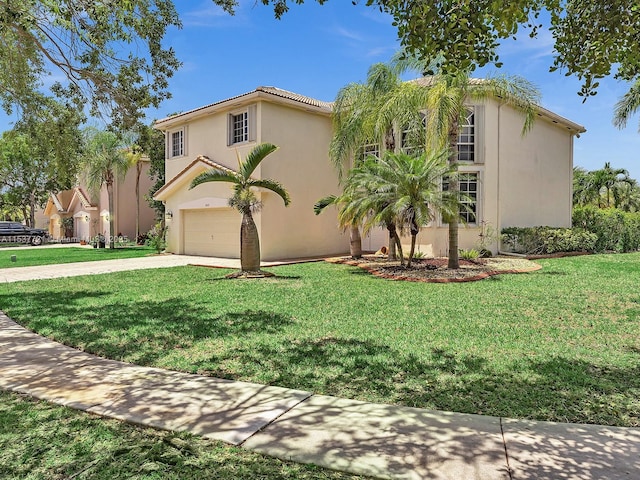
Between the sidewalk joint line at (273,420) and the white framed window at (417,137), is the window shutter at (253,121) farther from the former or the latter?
the sidewalk joint line at (273,420)

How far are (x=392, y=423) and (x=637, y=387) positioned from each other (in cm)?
306

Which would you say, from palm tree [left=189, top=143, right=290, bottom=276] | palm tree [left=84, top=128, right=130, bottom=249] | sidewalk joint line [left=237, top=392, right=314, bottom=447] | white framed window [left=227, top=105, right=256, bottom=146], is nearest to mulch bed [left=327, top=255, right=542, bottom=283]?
palm tree [left=189, top=143, right=290, bottom=276]

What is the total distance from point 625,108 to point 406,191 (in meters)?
16.3

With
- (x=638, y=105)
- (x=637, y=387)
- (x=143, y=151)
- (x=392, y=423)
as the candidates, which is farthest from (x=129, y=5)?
(x=638, y=105)

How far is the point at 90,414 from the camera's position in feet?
14.2

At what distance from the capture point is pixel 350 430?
3910 mm

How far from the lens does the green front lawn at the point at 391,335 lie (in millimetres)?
4859

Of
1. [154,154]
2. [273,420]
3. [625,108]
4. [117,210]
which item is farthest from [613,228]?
[117,210]

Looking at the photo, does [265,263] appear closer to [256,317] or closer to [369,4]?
[256,317]

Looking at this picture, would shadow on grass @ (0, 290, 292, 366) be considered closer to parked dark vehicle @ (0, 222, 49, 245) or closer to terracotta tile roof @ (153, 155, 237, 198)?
terracotta tile roof @ (153, 155, 237, 198)

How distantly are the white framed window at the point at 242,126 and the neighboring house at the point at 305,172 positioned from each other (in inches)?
1.9

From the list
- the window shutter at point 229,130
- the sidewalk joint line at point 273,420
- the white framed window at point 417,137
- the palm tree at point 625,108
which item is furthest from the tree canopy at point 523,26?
the palm tree at point 625,108

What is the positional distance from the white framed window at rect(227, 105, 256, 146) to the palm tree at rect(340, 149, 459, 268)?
23.1ft

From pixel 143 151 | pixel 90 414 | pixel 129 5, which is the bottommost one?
pixel 90 414
